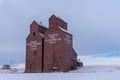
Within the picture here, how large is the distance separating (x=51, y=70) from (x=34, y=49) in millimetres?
8908

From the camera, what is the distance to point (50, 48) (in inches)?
3000

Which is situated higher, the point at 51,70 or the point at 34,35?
the point at 34,35

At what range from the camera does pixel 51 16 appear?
78.4 metres

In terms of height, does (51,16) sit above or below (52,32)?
above

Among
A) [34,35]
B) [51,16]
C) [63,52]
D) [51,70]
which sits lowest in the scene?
[51,70]

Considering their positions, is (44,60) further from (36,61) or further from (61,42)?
(61,42)

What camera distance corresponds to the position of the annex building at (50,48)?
2928 inches

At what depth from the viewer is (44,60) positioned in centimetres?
7750

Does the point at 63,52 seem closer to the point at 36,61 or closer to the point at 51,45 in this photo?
the point at 51,45

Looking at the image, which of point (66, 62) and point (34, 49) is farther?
point (34, 49)

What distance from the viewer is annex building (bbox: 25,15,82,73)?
244 ft

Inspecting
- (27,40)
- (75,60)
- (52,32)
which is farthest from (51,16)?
(75,60)

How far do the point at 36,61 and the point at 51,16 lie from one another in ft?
44.8

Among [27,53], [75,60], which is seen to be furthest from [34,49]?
[75,60]
